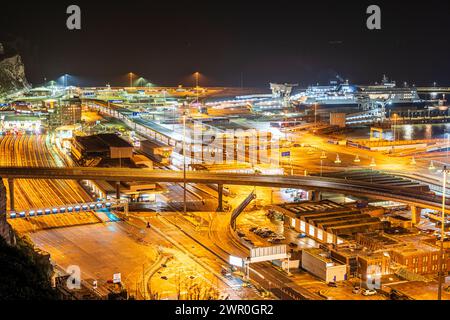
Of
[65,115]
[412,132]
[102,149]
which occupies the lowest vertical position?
[412,132]

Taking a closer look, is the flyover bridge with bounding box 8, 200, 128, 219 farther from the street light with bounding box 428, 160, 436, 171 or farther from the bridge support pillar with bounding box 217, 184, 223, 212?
the street light with bounding box 428, 160, 436, 171

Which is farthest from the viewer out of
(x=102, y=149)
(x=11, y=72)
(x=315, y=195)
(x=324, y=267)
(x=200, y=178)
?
(x=11, y=72)

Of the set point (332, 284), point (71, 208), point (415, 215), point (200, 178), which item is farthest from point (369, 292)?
Result: point (71, 208)

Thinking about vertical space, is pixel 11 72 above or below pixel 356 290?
above

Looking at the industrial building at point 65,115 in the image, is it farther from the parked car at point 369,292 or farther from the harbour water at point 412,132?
the parked car at point 369,292

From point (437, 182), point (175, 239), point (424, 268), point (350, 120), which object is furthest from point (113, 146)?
point (350, 120)

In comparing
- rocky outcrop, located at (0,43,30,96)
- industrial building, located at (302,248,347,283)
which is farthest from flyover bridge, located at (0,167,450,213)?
rocky outcrop, located at (0,43,30,96)

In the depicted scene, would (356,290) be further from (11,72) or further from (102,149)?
(11,72)
